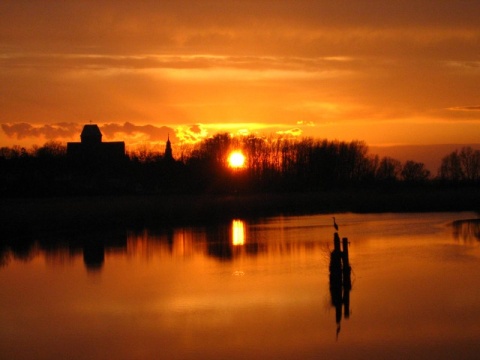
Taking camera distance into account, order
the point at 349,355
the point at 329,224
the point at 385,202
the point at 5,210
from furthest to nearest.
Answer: the point at 385,202, the point at 5,210, the point at 329,224, the point at 349,355

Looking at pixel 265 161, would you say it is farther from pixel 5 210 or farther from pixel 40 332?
pixel 40 332

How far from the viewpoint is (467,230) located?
1123 inches

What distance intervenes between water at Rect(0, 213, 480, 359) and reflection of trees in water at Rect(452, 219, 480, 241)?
324 mm

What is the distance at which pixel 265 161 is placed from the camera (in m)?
95.6

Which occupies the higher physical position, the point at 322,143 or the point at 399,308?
the point at 322,143

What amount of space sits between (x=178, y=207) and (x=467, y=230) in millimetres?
27779

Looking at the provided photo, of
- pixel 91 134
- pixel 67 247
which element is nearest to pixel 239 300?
pixel 67 247

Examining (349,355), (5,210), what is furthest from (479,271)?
(5,210)

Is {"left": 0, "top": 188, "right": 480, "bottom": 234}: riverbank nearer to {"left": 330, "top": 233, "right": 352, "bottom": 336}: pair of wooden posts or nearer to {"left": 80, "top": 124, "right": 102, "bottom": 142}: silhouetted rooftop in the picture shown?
{"left": 330, "top": 233, "right": 352, "bottom": 336}: pair of wooden posts

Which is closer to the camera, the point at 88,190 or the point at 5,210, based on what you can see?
Result: the point at 5,210

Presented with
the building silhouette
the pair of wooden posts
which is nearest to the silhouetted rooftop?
the building silhouette

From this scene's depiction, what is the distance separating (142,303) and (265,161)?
81234 mm

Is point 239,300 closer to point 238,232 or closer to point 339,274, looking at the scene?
point 339,274

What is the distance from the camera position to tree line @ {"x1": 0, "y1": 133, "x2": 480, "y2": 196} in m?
63.6
